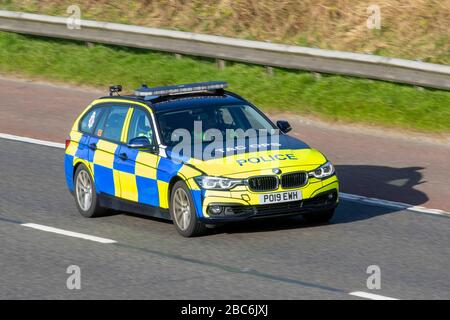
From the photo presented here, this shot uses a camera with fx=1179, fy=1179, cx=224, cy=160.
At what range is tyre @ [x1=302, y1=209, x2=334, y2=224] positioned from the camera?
1362 cm

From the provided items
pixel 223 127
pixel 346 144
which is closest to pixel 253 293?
pixel 223 127

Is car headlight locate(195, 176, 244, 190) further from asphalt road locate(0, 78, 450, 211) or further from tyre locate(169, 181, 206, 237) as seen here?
asphalt road locate(0, 78, 450, 211)

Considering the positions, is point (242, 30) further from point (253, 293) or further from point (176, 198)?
point (253, 293)

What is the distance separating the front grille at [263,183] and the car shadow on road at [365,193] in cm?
79

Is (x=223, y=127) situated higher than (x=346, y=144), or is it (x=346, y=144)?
(x=223, y=127)

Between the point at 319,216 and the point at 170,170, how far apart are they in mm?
1844

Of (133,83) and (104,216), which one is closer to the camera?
(104,216)

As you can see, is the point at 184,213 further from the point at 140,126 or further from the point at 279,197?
the point at 140,126

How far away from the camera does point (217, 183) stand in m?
12.9

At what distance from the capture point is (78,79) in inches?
908

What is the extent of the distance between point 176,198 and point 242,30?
1066 cm

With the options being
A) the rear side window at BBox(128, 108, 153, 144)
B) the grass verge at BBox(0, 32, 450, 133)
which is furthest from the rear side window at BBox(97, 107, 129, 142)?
the grass verge at BBox(0, 32, 450, 133)

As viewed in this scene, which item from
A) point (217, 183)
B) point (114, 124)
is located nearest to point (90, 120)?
point (114, 124)

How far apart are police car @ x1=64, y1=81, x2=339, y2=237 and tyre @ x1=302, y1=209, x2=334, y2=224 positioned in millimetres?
17
